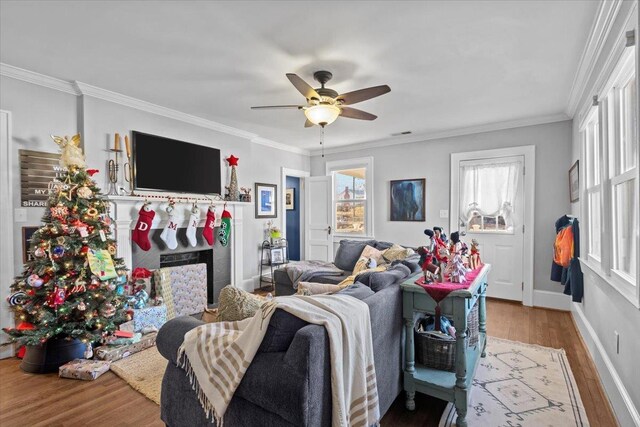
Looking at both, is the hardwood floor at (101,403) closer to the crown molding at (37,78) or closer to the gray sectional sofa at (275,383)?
the gray sectional sofa at (275,383)

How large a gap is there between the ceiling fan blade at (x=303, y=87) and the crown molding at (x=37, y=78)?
2321 millimetres

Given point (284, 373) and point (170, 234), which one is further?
point (170, 234)

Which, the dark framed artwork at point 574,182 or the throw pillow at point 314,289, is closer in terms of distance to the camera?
the throw pillow at point 314,289

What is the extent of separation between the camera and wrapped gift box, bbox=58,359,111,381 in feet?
7.86

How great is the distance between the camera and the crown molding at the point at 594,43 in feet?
6.15

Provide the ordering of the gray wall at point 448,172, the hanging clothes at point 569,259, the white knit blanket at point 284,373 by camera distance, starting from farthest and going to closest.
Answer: the gray wall at point 448,172, the hanging clothes at point 569,259, the white knit blanket at point 284,373

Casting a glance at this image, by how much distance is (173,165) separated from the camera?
3881mm

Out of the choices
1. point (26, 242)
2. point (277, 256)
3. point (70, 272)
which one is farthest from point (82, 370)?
point (277, 256)

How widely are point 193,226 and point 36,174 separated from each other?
1.56m

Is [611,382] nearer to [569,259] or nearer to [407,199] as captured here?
[569,259]

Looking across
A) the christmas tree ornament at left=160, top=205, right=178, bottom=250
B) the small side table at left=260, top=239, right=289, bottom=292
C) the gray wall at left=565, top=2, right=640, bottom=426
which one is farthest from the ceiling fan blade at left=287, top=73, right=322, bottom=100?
the small side table at left=260, top=239, right=289, bottom=292

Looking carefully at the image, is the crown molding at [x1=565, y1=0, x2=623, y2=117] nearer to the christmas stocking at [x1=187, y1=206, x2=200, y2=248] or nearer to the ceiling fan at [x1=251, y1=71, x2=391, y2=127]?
the ceiling fan at [x1=251, y1=71, x2=391, y2=127]

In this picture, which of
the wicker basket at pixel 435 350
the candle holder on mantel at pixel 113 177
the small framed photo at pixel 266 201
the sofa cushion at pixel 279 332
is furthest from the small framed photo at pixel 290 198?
the sofa cushion at pixel 279 332

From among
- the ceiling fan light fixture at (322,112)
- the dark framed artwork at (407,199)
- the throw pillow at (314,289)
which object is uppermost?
the ceiling fan light fixture at (322,112)
